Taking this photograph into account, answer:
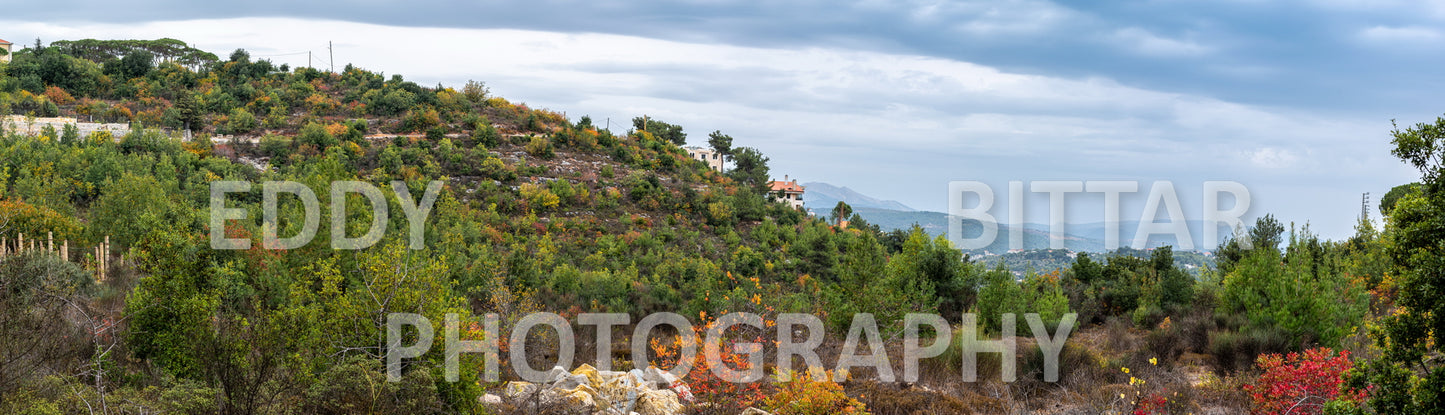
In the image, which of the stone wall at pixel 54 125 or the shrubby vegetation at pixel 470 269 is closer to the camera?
the shrubby vegetation at pixel 470 269

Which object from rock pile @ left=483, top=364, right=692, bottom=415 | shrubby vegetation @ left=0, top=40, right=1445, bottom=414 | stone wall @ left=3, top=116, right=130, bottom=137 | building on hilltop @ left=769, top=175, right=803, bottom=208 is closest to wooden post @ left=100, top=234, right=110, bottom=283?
shrubby vegetation @ left=0, top=40, right=1445, bottom=414

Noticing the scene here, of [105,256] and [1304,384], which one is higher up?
[105,256]

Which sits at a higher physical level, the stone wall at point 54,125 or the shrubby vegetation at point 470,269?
the stone wall at point 54,125

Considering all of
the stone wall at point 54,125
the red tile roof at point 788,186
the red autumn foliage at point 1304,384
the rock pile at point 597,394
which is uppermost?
the stone wall at point 54,125

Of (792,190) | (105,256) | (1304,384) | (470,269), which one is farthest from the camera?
(792,190)

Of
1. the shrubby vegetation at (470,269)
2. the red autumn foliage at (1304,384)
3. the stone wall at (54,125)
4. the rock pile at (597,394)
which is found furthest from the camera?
the stone wall at (54,125)

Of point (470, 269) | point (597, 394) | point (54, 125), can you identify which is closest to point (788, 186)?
point (54, 125)

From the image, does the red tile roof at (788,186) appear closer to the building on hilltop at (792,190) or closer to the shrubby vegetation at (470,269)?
the building on hilltop at (792,190)

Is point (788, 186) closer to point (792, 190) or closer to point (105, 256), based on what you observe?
point (792, 190)

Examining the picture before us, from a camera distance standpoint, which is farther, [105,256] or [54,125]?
[54,125]

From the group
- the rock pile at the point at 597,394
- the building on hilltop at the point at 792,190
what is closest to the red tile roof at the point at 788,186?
the building on hilltop at the point at 792,190

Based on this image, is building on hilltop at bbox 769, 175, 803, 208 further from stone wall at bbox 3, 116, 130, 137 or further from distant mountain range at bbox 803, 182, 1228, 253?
stone wall at bbox 3, 116, 130, 137

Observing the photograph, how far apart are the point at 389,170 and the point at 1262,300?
28809mm

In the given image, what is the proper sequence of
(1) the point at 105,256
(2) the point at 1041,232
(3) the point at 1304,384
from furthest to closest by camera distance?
1. (2) the point at 1041,232
2. (1) the point at 105,256
3. (3) the point at 1304,384
